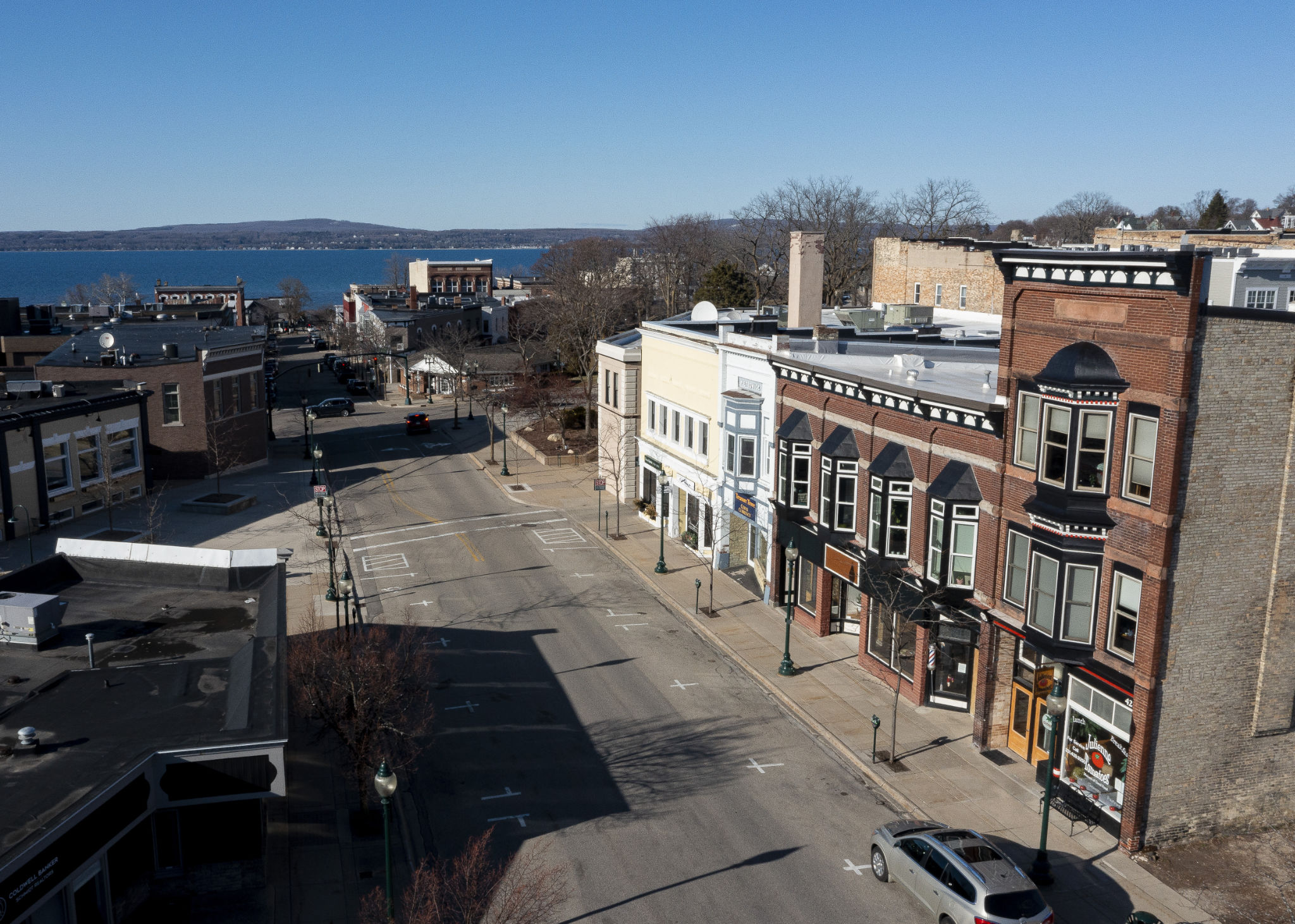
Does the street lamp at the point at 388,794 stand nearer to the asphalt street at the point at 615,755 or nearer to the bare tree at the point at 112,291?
the asphalt street at the point at 615,755

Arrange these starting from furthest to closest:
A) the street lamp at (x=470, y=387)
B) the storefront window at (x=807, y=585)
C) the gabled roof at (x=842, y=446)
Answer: the street lamp at (x=470, y=387) < the storefront window at (x=807, y=585) < the gabled roof at (x=842, y=446)

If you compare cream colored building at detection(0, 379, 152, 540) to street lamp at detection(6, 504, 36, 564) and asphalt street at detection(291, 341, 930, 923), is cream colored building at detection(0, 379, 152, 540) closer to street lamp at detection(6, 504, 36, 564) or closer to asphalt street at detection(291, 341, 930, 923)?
street lamp at detection(6, 504, 36, 564)

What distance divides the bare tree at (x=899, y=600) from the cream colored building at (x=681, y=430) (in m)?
11.2

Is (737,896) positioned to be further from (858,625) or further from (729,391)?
(729,391)

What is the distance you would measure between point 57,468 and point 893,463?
39.9 metres

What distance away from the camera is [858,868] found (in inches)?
837

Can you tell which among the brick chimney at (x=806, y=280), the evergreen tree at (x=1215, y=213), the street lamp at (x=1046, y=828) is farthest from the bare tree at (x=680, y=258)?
the street lamp at (x=1046, y=828)

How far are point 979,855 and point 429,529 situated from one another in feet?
110

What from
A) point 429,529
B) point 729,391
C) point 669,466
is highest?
point 729,391

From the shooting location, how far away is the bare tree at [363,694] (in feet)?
71.1

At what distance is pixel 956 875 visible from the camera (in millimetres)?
18766

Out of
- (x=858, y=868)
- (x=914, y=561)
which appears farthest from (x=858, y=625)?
(x=858, y=868)

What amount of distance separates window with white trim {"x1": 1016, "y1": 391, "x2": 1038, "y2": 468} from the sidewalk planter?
39055 mm

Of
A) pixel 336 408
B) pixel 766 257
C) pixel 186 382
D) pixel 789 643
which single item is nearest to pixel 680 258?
pixel 766 257
